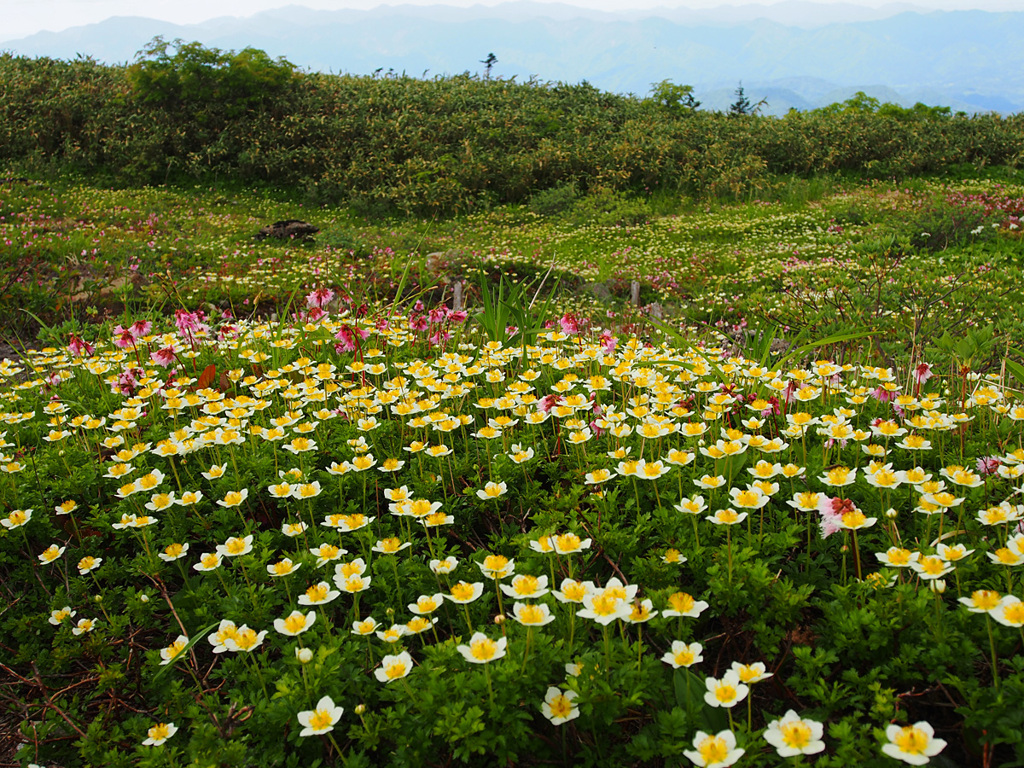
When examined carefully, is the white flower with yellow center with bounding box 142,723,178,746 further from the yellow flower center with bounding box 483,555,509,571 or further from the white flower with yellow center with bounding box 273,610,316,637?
the yellow flower center with bounding box 483,555,509,571

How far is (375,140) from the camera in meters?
16.1

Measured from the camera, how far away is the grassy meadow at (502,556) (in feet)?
4.41

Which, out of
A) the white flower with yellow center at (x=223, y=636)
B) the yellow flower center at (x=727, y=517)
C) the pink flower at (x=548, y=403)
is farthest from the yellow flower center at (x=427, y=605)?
the pink flower at (x=548, y=403)

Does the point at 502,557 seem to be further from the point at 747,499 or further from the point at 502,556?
the point at 747,499

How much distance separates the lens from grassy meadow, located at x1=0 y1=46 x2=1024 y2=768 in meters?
1.34

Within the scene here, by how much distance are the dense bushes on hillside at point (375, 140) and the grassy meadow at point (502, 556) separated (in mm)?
12186

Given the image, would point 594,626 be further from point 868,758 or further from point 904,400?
point 904,400

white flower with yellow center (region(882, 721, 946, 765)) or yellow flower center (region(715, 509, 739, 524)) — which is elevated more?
yellow flower center (region(715, 509, 739, 524))

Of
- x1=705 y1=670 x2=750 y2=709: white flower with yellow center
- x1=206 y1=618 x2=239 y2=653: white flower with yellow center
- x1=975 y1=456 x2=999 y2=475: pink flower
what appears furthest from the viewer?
x1=975 y1=456 x2=999 y2=475: pink flower

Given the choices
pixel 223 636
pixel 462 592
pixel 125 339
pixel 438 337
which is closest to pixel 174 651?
pixel 223 636

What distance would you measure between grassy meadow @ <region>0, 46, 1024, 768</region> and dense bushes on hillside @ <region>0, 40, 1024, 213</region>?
1219 centimetres

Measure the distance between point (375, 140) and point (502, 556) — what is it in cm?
1632

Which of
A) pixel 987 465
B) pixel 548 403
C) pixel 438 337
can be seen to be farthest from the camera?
pixel 438 337

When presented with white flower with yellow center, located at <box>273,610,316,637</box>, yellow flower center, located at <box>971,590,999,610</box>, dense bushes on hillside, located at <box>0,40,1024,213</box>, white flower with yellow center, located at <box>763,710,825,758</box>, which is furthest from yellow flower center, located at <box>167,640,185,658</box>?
dense bushes on hillside, located at <box>0,40,1024,213</box>
